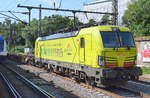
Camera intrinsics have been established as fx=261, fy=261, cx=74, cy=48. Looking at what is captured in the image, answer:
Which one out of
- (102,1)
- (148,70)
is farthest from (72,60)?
(102,1)

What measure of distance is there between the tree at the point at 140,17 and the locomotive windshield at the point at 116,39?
3135cm

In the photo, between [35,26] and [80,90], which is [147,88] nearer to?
[80,90]

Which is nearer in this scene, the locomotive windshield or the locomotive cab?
the locomotive cab

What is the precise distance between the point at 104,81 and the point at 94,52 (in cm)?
152

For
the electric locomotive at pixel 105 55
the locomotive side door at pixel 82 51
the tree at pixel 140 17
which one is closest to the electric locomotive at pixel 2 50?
the electric locomotive at pixel 105 55

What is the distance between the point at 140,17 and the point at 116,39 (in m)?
35.4

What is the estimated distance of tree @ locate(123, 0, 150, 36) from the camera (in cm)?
4453

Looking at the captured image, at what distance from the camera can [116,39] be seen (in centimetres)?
1323

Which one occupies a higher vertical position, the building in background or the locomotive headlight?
the building in background

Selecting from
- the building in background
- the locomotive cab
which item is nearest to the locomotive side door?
the locomotive cab

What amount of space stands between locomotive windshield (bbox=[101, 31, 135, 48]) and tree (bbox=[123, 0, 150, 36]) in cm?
3135

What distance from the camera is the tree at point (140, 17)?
4453cm

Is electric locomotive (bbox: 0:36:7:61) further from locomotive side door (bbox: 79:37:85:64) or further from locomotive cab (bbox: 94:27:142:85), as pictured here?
locomotive cab (bbox: 94:27:142:85)

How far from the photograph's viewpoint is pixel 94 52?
515 inches
